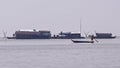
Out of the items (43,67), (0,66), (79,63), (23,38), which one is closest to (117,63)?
(79,63)

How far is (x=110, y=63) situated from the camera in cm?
4884

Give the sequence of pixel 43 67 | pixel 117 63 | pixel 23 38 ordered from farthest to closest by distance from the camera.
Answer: pixel 23 38 → pixel 117 63 → pixel 43 67

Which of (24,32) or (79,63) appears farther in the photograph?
(24,32)

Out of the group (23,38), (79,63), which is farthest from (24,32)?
(79,63)

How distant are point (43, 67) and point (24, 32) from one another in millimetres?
153289

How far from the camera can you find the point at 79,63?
49.5 meters

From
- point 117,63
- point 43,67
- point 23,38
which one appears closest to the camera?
point 43,67

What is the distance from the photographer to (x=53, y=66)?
46.2 m

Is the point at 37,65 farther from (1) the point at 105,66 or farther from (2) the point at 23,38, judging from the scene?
(2) the point at 23,38

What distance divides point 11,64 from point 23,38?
149 meters

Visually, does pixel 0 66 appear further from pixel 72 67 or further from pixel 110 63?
pixel 110 63

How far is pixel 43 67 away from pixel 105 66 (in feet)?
18.8

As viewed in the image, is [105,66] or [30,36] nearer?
[105,66]

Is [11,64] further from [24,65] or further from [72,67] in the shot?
[72,67]
